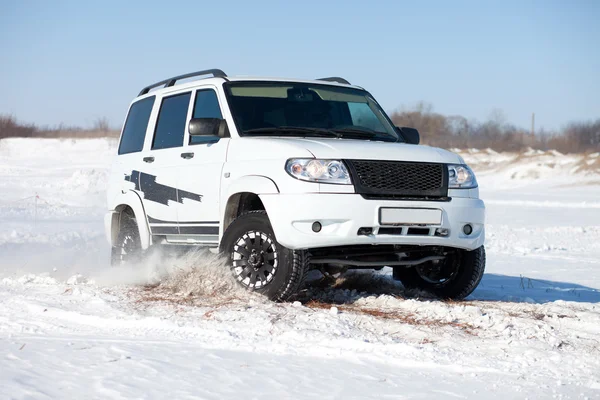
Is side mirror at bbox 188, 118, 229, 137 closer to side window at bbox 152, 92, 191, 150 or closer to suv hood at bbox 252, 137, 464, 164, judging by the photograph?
suv hood at bbox 252, 137, 464, 164

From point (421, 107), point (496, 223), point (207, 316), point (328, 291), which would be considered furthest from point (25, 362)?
point (421, 107)

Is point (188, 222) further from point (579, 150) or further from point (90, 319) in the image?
point (579, 150)

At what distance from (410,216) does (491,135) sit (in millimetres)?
55268

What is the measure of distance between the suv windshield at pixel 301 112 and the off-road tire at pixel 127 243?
1.88 m

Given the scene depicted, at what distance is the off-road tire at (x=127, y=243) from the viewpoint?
8289 millimetres

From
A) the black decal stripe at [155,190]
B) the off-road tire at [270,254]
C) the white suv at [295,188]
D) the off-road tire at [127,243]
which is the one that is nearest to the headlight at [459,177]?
the white suv at [295,188]

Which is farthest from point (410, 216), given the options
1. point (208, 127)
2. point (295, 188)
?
point (208, 127)

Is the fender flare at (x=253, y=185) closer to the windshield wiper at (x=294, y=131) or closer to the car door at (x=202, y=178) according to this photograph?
the car door at (x=202, y=178)

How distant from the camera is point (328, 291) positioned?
756 centimetres

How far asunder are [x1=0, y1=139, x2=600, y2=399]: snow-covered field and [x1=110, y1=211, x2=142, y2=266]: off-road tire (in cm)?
20

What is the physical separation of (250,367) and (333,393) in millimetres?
618

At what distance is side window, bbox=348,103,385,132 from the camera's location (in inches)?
300

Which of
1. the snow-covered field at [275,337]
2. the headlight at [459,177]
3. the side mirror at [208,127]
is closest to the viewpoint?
the snow-covered field at [275,337]

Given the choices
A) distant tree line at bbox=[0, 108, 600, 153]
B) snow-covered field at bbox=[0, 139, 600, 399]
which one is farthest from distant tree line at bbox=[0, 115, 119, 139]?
snow-covered field at bbox=[0, 139, 600, 399]
